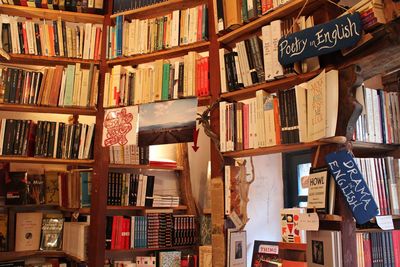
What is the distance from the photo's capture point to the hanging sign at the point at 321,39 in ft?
4.76

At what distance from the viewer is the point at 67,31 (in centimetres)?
257

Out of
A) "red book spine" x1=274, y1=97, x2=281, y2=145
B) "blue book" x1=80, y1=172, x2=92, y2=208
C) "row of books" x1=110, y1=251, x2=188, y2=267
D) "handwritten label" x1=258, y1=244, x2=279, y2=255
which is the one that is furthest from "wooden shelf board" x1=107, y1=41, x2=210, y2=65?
"handwritten label" x1=258, y1=244, x2=279, y2=255

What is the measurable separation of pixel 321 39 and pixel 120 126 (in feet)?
4.54

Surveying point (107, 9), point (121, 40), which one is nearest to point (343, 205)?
point (121, 40)

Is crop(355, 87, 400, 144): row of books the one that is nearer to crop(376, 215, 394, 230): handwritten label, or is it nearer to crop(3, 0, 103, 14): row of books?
crop(376, 215, 394, 230): handwritten label

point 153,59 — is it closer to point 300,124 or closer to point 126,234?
point 300,124

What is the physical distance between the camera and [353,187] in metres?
1.44

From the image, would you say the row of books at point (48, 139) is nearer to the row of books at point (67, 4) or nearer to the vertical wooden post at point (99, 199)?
the vertical wooden post at point (99, 199)

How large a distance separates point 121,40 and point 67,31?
15.7 inches

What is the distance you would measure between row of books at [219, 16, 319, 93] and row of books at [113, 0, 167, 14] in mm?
689

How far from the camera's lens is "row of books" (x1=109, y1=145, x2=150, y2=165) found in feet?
9.71

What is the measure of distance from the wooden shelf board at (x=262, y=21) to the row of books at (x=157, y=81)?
20 centimetres

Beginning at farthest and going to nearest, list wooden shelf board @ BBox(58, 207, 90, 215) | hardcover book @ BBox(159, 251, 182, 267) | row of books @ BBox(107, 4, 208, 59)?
hardcover book @ BBox(159, 251, 182, 267) → wooden shelf board @ BBox(58, 207, 90, 215) → row of books @ BBox(107, 4, 208, 59)

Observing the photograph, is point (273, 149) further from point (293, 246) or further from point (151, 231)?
point (151, 231)
